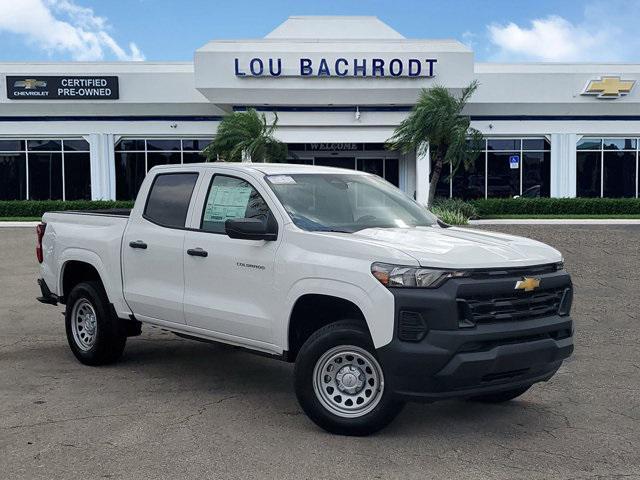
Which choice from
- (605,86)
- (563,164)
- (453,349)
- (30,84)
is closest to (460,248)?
(453,349)

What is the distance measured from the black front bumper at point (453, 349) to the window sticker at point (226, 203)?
1824 millimetres

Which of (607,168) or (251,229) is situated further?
(607,168)

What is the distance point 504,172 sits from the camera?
3241 cm

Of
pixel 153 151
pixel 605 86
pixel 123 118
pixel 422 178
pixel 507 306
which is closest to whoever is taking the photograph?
pixel 507 306

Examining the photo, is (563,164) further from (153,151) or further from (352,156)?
(153,151)

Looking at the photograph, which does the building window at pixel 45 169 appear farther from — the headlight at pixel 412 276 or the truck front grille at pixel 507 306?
the truck front grille at pixel 507 306

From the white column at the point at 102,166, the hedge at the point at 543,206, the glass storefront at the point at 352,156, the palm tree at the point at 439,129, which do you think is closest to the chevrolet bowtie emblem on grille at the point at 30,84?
the white column at the point at 102,166

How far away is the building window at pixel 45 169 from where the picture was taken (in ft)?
106

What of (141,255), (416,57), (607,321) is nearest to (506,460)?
(141,255)

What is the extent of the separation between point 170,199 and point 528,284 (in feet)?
11.1

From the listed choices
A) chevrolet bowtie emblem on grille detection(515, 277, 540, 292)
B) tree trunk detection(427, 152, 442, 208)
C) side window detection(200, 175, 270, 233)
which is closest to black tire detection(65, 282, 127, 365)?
side window detection(200, 175, 270, 233)

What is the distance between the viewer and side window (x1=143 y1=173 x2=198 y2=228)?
21.5 ft

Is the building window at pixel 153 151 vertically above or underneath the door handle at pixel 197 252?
above

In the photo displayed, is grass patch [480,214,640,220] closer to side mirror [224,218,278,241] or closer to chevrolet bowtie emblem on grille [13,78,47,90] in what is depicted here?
chevrolet bowtie emblem on grille [13,78,47,90]
